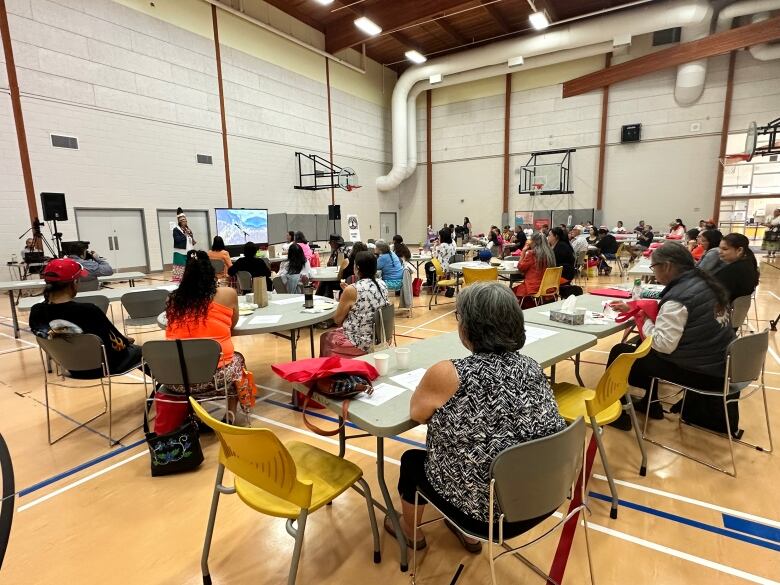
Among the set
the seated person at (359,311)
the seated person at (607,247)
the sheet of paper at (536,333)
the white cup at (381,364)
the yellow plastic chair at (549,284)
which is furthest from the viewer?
the seated person at (607,247)

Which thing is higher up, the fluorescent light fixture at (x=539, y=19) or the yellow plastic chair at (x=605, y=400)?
the fluorescent light fixture at (x=539, y=19)

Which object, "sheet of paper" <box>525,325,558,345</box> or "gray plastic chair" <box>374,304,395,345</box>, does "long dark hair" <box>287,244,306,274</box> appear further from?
"sheet of paper" <box>525,325,558,345</box>

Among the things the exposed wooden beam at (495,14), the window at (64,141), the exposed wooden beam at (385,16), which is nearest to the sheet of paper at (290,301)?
the window at (64,141)

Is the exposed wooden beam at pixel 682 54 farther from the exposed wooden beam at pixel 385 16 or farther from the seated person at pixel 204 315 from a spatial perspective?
the seated person at pixel 204 315

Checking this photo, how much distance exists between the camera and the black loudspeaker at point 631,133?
530 inches

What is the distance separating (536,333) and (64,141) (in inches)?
399

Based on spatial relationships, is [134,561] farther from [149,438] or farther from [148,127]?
[148,127]

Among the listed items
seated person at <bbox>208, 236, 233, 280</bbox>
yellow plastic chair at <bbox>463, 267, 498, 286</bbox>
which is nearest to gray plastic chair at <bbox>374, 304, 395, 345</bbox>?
yellow plastic chair at <bbox>463, 267, 498, 286</bbox>

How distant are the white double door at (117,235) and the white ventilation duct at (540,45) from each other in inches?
376

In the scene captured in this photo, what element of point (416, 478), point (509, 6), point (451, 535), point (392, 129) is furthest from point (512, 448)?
point (392, 129)

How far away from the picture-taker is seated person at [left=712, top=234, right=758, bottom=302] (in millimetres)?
3752

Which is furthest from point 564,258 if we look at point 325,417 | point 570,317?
point 325,417

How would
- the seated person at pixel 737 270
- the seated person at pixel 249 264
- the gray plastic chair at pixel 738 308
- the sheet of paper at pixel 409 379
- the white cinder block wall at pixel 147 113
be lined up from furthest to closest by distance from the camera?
the white cinder block wall at pixel 147 113
the seated person at pixel 249 264
the seated person at pixel 737 270
the gray plastic chair at pixel 738 308
the sheet of paper at pixel 409 379

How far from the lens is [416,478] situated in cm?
162
